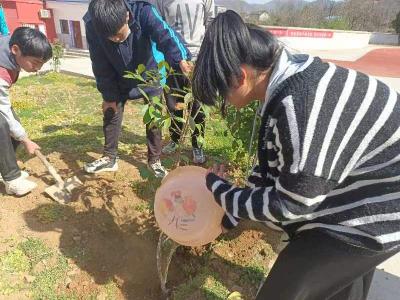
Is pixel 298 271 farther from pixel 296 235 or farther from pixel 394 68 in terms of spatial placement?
pixel 394 68

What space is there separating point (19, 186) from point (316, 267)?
7.35ft

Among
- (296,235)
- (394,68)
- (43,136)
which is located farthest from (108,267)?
(394,68)

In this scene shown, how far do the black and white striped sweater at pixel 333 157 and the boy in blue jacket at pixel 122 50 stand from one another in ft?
3.92

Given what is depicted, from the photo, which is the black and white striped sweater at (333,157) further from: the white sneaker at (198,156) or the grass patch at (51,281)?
the white sneaker at (198,156)

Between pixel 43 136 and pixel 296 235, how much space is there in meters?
3.32

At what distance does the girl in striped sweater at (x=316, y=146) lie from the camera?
3.56ft

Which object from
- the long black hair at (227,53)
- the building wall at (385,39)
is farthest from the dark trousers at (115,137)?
the building wall at (385,39)

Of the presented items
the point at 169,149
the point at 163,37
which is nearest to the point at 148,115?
the point at 163,37

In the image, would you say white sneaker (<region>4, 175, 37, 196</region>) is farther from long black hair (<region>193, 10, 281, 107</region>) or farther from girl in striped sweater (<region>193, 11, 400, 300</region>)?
long black hair (<region>193, 10, 281, 107</region>)

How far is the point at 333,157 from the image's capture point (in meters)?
1.09

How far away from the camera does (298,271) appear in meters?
1.38

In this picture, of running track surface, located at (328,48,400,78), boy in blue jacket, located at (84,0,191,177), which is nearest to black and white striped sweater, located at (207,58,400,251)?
boy in blue jacket, located at (84,0,191,177)

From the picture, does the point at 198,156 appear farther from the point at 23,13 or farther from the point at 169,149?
the point at 23,13

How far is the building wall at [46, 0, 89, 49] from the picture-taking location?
17891mm
